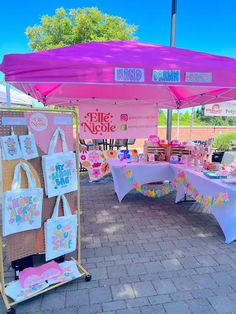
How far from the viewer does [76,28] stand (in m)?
12.5

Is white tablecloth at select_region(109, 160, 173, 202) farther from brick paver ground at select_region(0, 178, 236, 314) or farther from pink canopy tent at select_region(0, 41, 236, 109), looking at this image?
pink canopy tent at select_region(0, 41, 236, 109)

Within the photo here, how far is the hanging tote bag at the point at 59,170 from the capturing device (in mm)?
2078

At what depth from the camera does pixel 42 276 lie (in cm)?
215

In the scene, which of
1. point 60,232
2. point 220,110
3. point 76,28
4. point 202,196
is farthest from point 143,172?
point 76,28

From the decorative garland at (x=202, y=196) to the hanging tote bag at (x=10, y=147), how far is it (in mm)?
2156

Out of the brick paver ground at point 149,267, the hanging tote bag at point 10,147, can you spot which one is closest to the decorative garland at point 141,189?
the brick paver ground at point 149,267

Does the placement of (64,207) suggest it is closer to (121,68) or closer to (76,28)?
(121,68)

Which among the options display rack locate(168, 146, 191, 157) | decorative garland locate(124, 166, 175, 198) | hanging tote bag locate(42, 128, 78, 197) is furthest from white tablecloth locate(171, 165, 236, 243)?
hanging tote bag locate(42, 128, 78, 197)

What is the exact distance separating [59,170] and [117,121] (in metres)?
3.83

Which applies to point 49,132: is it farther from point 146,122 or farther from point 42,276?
point 146,122

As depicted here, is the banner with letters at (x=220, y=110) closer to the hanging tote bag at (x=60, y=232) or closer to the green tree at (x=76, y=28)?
the green tree at (x=76, y=28)

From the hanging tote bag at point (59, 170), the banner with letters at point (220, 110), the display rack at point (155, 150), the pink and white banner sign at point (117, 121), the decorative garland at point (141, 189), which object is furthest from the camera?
the banner with letters at point (220, 110)

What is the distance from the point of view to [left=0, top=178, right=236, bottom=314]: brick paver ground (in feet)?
6.39

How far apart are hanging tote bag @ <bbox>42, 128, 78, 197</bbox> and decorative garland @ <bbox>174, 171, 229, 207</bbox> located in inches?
65.0
